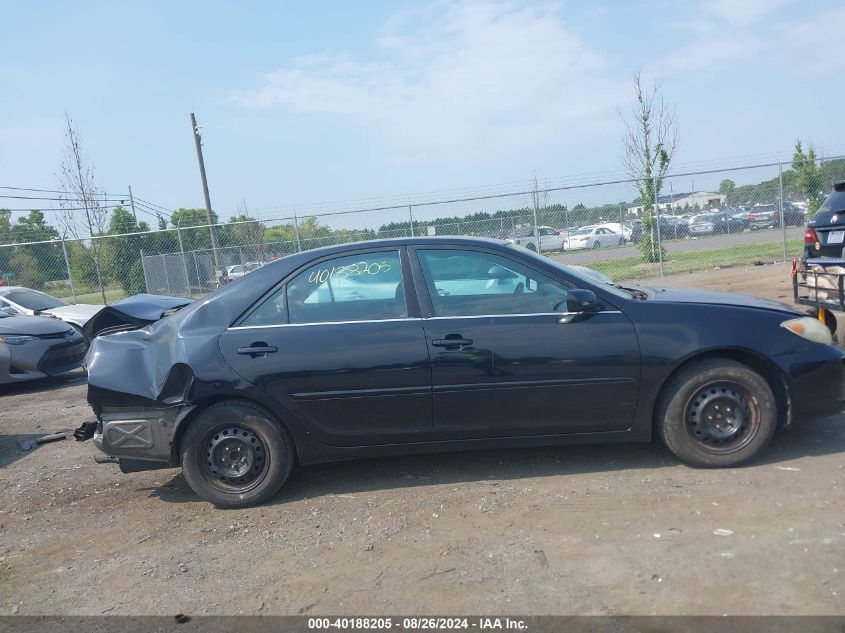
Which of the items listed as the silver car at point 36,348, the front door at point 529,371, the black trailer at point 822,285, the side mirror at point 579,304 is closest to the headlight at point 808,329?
the front door at point 529,371

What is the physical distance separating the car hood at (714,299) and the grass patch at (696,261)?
11426mm

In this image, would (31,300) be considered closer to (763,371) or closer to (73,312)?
(73,312)

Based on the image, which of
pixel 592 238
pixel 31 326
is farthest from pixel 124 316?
pixel 592 238

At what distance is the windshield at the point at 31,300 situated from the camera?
12047 mm

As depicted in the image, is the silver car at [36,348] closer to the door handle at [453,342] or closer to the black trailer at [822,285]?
the door handle at [453,342]

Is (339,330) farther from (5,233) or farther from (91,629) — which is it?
(5,233)

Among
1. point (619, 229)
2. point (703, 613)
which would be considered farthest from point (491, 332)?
point (619, 229)

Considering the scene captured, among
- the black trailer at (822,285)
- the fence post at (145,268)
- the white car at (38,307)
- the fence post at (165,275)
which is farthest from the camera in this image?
the fence post at (165,275)

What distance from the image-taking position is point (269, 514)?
444 centimetres

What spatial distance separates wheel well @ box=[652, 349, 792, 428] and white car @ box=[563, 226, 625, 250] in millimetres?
11610

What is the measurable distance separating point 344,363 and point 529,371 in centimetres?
115

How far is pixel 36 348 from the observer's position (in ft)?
31.1

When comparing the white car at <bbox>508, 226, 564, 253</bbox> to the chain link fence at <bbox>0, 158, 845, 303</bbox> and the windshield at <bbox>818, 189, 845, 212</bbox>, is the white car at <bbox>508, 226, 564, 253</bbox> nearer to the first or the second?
the chain link fence at <bbox>0, 158, 845, 303</bbox>

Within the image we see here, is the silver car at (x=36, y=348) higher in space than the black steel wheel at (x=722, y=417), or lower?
higher
